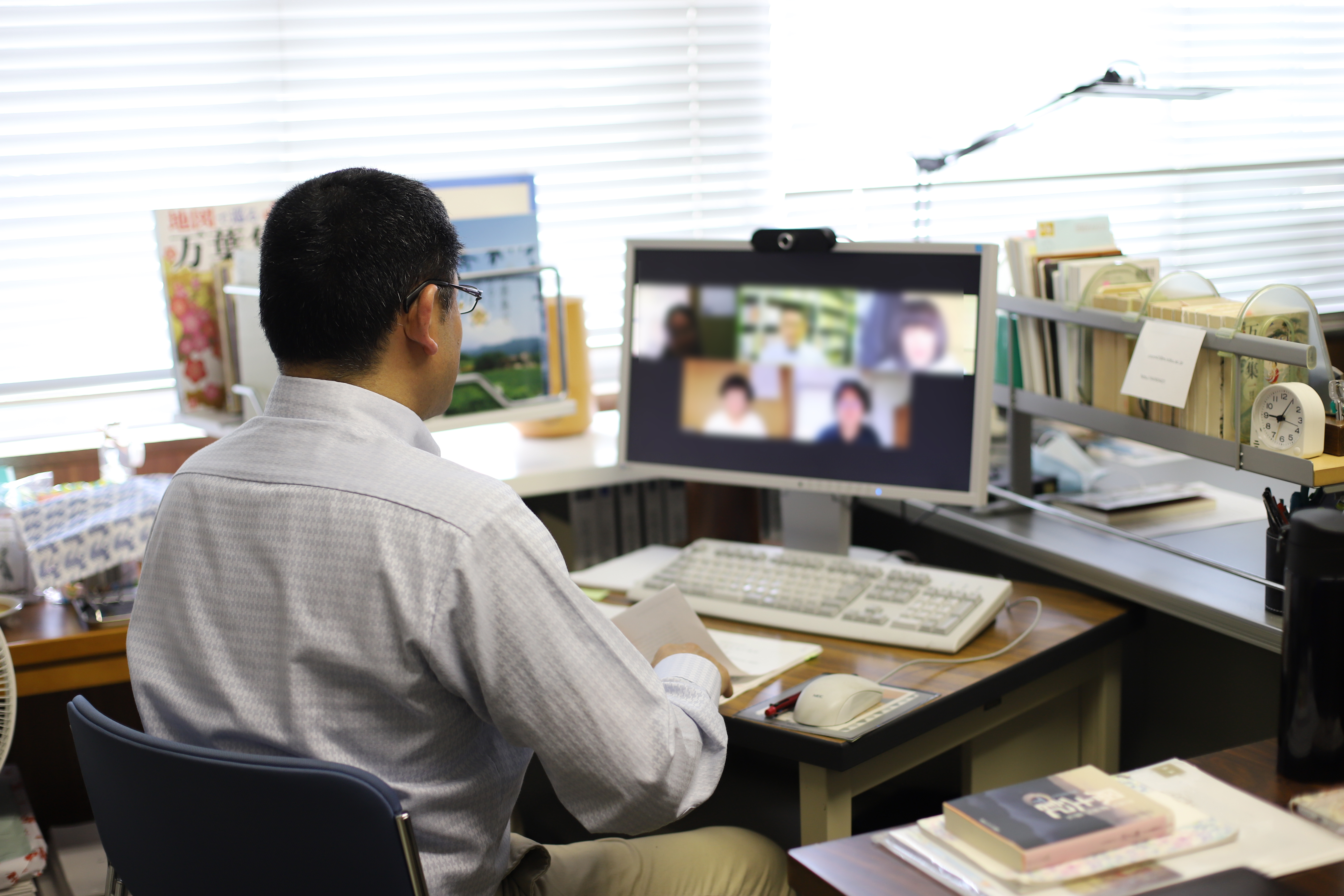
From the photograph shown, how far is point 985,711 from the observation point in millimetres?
1467

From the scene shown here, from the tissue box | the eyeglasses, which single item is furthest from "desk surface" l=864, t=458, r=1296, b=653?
the tissue box

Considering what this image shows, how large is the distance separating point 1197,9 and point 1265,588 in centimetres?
227

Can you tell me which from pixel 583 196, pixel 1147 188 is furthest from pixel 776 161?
pixel 1147 188

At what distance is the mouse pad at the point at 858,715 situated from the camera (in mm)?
1275

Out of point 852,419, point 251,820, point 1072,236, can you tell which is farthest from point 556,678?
point 1072,236

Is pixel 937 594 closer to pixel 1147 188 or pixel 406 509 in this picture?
pixel 406 509

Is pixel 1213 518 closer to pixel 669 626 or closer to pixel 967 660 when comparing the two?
pixel 967 660

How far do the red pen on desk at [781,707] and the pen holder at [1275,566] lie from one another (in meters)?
0.59

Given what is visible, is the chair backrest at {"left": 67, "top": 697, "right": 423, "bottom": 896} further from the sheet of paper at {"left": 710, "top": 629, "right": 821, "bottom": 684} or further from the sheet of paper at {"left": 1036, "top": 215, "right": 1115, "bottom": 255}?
the sheet of paper at {"left": 1036, "top": 215, "right": 1115, "bottom": 255}

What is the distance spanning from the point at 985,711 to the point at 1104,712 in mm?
288

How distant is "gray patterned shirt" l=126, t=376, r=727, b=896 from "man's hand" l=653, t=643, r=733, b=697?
0.27 meters

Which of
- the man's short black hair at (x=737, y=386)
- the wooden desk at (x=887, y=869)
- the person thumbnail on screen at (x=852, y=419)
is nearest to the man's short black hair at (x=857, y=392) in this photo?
the person thumbnail on screen at (x=852, y=419)

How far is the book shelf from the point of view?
1322 mm

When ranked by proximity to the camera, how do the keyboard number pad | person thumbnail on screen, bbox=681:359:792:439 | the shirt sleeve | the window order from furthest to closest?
the window, person thumbnail on screen, bbox=681:359:792:439, the keyboard number pad, the shirt sleeve
